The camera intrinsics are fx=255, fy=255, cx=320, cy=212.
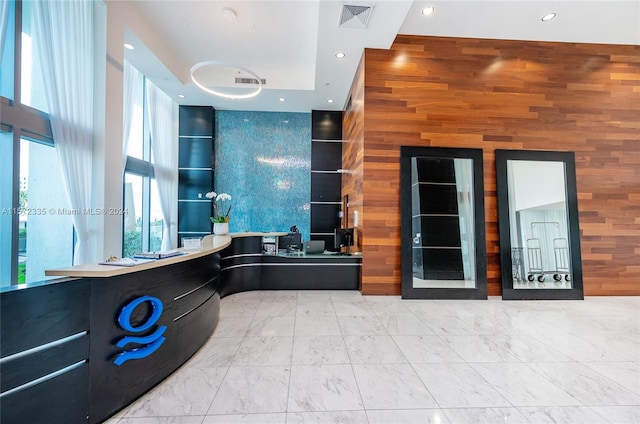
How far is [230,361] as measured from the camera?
8.46ft

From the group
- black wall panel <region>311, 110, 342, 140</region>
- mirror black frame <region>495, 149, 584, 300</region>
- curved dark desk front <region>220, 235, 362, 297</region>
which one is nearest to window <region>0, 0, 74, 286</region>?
curved dark desk front <region>220, 235, 362, 297</region>

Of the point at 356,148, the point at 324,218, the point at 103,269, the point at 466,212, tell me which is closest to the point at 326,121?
the point at 356,148

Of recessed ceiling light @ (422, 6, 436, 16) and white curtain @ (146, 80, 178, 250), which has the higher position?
recessed ceiling light @ (422, 6, 436, 16)

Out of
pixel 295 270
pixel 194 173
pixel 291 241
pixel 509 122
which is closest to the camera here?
pixel 509 122

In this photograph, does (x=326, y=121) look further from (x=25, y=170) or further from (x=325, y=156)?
(x=25, y=170)

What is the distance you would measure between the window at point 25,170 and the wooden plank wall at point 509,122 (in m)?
4.61

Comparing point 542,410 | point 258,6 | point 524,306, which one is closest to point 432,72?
point 258,6

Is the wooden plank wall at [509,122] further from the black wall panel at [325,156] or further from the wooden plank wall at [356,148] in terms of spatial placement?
the black wall panel at [325,156]

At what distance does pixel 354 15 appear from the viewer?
151 inches

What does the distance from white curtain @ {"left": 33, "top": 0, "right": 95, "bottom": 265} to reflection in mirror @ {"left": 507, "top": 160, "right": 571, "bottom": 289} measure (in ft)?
23.0

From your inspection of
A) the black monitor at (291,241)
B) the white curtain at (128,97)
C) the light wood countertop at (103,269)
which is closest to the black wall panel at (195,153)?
the white curtain at (128,97)

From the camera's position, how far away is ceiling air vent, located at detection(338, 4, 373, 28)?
3.69m

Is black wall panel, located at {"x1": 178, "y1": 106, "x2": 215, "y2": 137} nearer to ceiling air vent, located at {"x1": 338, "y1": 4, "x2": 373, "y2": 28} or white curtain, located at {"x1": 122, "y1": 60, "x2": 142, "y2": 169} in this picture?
white curtain, located at {"x1": 122, "y1": 60, "x2": 142, "y2": 169}

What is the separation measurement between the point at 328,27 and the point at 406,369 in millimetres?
4843
